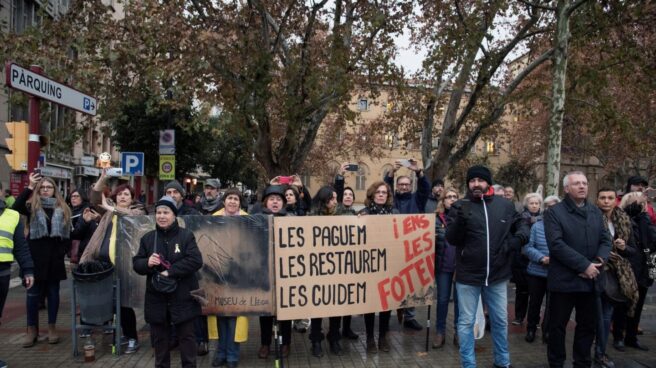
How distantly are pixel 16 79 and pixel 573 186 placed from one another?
20.2 feet

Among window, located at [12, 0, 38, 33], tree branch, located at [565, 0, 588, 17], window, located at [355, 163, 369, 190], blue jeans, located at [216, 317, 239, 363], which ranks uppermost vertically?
window, located at [12, 0, 38, 33]

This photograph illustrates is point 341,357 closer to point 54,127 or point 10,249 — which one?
point 10,249

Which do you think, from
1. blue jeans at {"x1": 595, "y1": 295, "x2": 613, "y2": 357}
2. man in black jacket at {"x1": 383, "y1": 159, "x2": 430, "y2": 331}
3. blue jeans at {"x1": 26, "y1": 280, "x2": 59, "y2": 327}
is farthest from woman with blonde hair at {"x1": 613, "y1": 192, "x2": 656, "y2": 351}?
blue jeans at {"x1": 26, "y1": 280, "x2": 59, "y2": 327}

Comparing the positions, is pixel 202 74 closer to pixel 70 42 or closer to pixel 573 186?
pixel 70 42

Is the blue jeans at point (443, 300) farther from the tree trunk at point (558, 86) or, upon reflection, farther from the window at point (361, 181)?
the window at point (361, 181)

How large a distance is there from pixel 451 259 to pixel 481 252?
143cm

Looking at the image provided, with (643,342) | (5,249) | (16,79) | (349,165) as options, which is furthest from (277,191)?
(643,342)

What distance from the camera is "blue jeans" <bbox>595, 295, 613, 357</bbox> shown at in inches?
214

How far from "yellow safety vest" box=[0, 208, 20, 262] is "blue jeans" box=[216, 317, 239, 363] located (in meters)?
2.20

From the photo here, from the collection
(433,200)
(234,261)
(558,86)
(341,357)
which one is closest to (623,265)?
(433,200)

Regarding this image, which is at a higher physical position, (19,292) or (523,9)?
(523,9)

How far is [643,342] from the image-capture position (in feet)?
21.5

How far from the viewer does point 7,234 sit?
5133mm

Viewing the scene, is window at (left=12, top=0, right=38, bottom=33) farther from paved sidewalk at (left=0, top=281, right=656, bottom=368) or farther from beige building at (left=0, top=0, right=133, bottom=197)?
paved sidewalk at (left=0, top=281, right=656, bottom=368)
